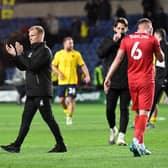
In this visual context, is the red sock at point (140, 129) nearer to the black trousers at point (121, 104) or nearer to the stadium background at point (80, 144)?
the stadium background at point (80, 144)

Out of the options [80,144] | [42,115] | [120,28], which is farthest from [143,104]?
[80,144]

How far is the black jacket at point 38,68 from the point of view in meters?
13.7

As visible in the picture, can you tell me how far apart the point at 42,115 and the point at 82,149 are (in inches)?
42.7

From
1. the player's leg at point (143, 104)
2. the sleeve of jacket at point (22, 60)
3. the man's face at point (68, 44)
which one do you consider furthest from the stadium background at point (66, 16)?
the player's leg at point (143, 104)

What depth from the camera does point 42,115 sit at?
13.9 m

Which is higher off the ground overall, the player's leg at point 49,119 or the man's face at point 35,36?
the man's face at point 35,36

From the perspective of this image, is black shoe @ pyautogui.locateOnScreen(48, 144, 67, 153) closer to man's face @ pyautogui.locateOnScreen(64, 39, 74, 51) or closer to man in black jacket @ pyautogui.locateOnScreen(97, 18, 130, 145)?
man in black jacket @ pyautogui.locateOnScreen(97, 18, 130, 145)

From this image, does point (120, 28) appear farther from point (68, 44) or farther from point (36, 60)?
point (68, 44)

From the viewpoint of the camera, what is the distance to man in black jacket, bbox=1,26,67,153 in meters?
13.7

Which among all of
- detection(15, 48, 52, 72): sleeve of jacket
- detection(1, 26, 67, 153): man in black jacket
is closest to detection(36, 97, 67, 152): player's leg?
detection(1, 26, 67, 153): man in black jacket

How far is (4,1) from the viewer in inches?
1512

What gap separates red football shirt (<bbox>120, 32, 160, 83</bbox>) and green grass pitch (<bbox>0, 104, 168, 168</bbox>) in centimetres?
126

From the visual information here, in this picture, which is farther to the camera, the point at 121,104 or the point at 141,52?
the point at 121,104

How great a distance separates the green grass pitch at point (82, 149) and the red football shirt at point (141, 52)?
1.26 metres
